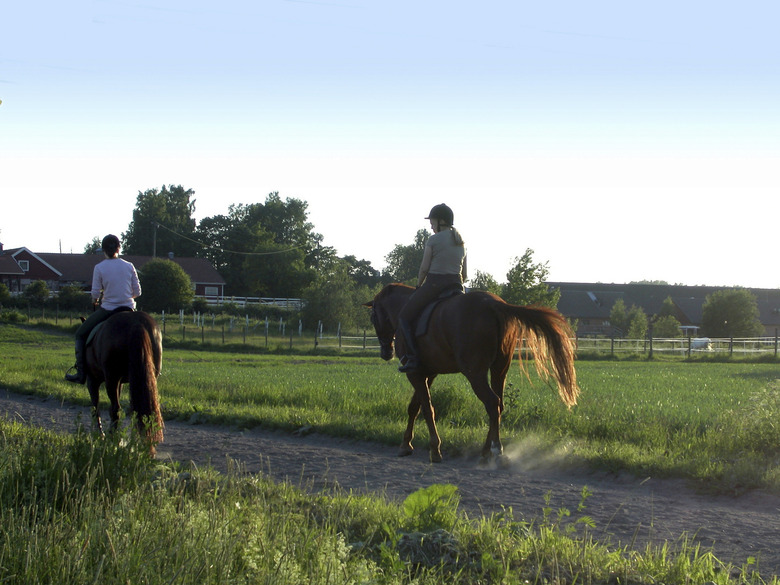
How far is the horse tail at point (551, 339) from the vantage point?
27.5ft

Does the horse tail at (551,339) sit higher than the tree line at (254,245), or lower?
lower

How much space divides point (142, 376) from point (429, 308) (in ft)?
11.2

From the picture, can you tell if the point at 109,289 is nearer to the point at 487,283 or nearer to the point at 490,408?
the point at 490,408

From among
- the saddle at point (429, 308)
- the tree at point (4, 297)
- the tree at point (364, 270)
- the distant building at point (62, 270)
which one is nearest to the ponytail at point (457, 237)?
the saddle at point (429, 308)

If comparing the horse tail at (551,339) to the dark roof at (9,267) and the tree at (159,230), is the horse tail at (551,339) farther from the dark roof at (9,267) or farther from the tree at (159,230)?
the tree at (159,230)

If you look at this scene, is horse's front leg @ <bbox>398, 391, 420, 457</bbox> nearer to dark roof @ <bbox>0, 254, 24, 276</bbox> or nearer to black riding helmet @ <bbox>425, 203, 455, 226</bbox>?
black riding helmet @ <bbox>425, 203, 455, 226</bbox>

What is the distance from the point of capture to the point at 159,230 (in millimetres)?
103312

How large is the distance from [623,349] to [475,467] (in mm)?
40616

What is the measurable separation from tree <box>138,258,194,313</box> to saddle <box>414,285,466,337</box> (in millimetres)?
51580

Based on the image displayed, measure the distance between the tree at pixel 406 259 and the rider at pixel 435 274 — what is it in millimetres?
89668

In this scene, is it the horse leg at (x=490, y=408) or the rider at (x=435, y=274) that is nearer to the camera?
the horse leg at (x=490, y=408)

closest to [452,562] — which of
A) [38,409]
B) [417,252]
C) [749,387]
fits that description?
[38,409]

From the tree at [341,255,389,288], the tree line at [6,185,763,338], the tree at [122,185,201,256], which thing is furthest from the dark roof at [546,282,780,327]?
the tree at [122,185,201,256]

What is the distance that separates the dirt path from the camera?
5.55 meters
